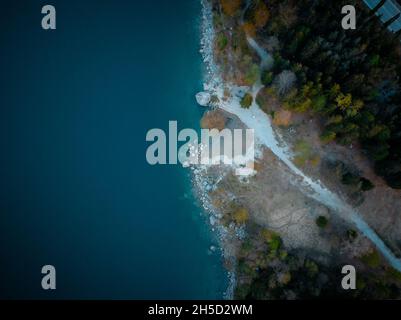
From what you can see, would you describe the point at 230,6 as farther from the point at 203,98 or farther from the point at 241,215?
the point at 241,215

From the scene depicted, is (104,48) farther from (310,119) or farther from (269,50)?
(310,119)

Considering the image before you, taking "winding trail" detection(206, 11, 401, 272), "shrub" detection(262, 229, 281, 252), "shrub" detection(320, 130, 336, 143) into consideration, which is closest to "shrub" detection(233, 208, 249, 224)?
"shrub" detection(262, 229, 281, 252)

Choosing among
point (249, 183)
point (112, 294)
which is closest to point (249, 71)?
point (249, 183)

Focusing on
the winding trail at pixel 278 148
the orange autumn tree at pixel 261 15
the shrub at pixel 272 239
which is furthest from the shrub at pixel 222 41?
the shrub at pixel 272 239

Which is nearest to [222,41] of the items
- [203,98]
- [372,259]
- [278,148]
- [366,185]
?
[203,98]

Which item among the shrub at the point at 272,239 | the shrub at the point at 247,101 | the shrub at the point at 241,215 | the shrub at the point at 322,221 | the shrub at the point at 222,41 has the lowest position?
the shrub at the point at 272,239

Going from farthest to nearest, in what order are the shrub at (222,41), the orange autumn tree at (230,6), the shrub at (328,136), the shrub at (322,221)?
the orange autumn tree at (230,6) → the shrub at (222,41) → the shrub at (322,221) → the shrub at (328,136)

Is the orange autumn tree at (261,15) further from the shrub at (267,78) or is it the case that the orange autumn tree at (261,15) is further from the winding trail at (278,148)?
the shrub at (267,78)
